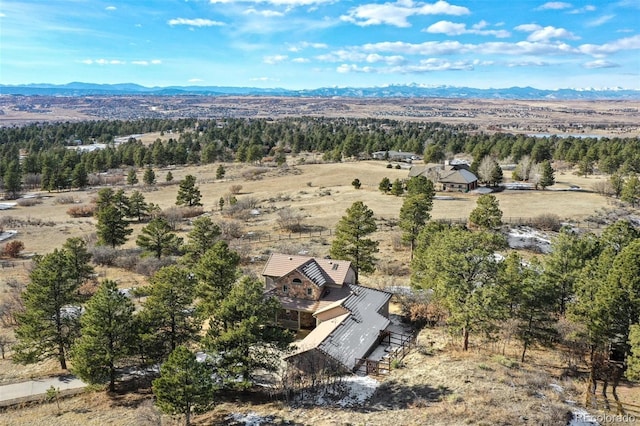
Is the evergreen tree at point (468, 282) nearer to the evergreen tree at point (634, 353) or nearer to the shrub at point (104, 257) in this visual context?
the evergreen tree at point (634, 353)

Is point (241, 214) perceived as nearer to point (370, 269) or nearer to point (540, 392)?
point (370, 269)

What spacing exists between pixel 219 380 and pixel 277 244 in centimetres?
3180

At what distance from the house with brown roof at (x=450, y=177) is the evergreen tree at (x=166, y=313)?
2781 inches

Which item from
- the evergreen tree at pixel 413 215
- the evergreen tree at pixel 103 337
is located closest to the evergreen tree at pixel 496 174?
the evergreen tree at pixel 413 215

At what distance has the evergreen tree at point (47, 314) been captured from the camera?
91.5 ft

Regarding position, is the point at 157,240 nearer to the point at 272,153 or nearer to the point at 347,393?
the point at 347,393

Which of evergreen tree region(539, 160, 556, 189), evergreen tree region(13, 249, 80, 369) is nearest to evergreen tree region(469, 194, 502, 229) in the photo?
evergreen tree region(539, 160, 556, 189)

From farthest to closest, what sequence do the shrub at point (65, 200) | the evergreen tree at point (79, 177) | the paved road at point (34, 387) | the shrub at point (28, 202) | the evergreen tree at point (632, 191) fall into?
the evergreen tree at point (79, 177) → the shrub at point (65, 200) → the shrub at point (28, 202) → the evergreen tree at point (632, 191) → the paved road at point (34, 387)

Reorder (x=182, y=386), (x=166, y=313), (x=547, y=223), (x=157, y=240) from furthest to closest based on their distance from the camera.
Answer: (x=547, y=223) < (x=157, y=240) < (x=166, y=313) < (x=182, y=386)

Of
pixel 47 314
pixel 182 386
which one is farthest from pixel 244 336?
pixel 47 314

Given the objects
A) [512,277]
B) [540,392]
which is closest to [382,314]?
[512,277]

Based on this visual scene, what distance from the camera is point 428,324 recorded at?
34.9 metres

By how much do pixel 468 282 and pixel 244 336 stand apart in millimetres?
13534

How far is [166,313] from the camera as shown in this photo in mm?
26938
